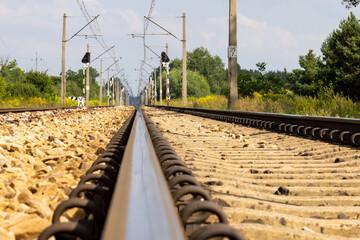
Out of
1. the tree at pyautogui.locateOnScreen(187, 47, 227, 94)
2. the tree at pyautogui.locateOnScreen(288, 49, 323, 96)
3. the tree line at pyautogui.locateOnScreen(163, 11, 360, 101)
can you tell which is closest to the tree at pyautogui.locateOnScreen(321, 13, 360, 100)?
the tree line at pyautogui.locateOnScreen(163, 11, 360, 101)

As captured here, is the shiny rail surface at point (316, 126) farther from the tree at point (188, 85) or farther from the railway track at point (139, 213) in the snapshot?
the tree at point (188, 85)

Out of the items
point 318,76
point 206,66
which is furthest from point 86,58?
point 206,66

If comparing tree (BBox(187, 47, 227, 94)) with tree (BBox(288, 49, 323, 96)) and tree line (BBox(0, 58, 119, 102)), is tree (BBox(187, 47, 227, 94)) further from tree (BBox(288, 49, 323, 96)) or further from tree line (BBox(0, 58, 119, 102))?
tree (BBox(288, 49, 323, 96))

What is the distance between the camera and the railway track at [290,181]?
2.21 meters

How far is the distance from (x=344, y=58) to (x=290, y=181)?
31426 mm

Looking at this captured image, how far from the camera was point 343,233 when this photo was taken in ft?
7.14

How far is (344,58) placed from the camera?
31.9 meters

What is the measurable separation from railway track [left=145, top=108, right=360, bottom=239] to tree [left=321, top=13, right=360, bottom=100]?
77.4 feet

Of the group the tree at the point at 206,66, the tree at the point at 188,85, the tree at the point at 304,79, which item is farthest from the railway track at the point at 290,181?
the tree at the point at 206,66

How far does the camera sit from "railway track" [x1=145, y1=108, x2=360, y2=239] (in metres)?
2.21

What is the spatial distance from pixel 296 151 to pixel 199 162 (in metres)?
1.69

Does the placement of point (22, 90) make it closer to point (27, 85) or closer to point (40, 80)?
point (27, 85)

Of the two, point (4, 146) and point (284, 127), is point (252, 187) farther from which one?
point (284, 127)

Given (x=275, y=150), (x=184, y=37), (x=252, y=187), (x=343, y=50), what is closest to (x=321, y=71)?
(x=343, y=50)
